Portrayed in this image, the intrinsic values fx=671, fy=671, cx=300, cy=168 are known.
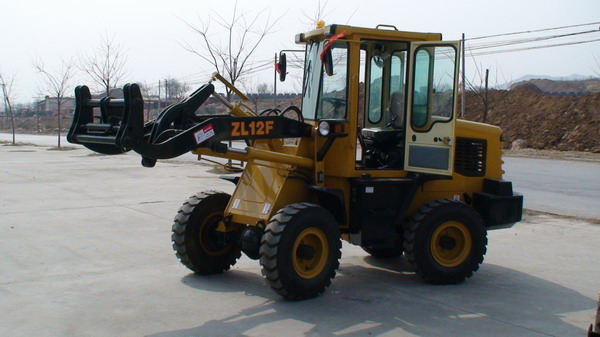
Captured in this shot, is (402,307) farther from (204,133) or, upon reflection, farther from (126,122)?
(126,122)

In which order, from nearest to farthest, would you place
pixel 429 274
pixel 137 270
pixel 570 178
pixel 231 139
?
1. pixel 231 139
2. pixel 429 274
3. pixel 137 270
4. pixel 570 178

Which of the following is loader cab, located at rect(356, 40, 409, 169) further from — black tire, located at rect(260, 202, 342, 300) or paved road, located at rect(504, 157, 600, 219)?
paved road, located at rect(504, 157, 600, 219)

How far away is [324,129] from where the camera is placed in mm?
7219

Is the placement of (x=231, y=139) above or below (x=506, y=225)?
above

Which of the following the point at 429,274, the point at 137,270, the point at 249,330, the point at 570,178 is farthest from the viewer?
the point at 570,178

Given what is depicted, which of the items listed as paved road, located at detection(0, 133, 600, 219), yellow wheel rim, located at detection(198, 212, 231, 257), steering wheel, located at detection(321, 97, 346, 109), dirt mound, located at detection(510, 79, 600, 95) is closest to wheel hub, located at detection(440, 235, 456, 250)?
steering wheel, located at detection(321, 97, 346, 109)

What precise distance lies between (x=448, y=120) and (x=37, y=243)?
602 centimetres

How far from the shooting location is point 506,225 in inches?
331

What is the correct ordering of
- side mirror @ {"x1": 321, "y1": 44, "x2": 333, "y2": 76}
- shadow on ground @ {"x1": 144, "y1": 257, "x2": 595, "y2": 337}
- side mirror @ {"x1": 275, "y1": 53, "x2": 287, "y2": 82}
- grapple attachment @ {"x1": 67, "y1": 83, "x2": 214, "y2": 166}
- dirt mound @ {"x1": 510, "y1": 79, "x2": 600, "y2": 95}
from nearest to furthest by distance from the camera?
shadow on ground @ {"x1": 144, "y1": 257, "x2": 595, "y2": 337} < grapple attachment @ {"x1": 67, "y1": 83, "x2": 214, "y2": 166} < side mirror @ {"x1": 321, "y1": 44, "x2": 333, "y2": 76} < side mirror @ {"x1": 275, "y1": 53, "x2": 287, "y2": 82} < dirt mound @ {"x1": 510, "y1": 79, "x2": 600, "y2": 95}

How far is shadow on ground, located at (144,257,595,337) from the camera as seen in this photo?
6.05m

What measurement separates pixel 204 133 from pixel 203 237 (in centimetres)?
170

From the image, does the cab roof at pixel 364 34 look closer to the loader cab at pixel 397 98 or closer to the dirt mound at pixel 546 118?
the loader cab at pixel 397 98

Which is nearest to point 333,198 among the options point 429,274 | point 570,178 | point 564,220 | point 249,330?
point 429,274

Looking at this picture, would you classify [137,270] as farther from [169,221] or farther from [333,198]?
[169,221]
